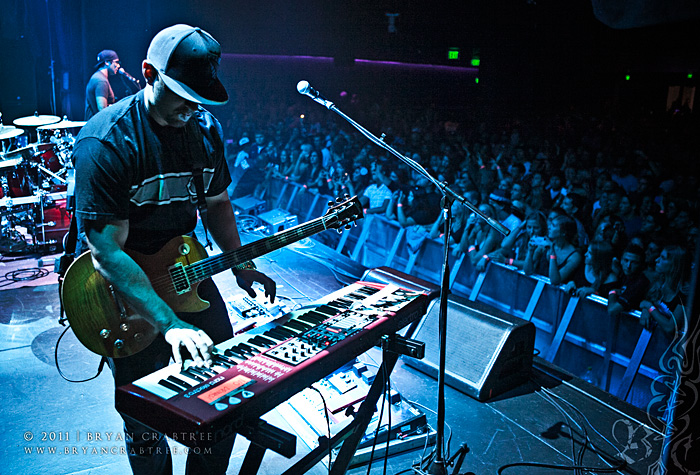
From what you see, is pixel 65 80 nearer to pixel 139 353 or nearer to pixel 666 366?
pixel 139 353

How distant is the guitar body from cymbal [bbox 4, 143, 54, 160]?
5.42 metres

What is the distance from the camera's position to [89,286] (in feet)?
6.63

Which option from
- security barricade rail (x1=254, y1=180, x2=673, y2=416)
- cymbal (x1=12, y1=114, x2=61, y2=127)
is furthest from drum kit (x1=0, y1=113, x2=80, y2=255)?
security barricade rail (x1=254, y1=180, x2=673, y2=416)

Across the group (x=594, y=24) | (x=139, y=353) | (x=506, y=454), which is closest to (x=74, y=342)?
(x=139, y=353)

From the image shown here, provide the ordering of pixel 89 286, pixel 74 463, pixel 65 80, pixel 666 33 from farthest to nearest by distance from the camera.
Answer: pixel 666 33 < pixel 65 80 < pixel 74 463 < pixel 89 286

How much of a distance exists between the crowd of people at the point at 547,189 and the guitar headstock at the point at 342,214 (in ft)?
7.53

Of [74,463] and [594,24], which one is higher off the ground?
[594,24]

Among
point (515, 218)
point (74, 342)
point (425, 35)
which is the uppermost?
point (425, 35)

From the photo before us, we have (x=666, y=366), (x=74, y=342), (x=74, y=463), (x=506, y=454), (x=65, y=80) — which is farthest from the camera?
(x=65, y=80)

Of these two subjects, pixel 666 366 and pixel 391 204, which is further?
pixel 391 204

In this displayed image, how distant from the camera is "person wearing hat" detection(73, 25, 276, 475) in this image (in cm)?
182

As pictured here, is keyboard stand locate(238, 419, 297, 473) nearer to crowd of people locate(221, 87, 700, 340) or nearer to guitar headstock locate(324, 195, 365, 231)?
guitar headstock locate(324, 195, 365, 231)

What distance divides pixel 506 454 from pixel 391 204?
4.03 metres

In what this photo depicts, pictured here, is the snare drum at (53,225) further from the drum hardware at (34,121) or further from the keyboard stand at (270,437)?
the keyboard stand at (270,437)
